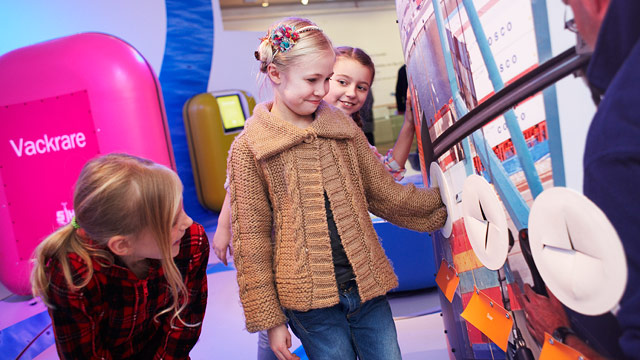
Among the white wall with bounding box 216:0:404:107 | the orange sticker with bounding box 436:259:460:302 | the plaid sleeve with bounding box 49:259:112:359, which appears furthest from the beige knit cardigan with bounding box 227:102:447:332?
the white wall with bounding box 216:0:404:107

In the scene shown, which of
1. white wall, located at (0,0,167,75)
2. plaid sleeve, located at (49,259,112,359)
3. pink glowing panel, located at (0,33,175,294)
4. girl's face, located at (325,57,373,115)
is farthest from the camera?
white wall, located at (0,0,167,75)

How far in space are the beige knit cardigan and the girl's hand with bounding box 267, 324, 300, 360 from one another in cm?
3

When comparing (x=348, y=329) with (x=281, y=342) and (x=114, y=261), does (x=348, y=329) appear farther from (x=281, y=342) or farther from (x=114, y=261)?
(x=114, y=261)

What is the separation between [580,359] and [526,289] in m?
0.15

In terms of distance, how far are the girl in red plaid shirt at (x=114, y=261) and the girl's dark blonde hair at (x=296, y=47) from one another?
37 cm

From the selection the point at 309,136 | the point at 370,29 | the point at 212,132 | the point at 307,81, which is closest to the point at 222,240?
the point at 309,136

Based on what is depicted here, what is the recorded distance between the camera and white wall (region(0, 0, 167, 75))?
4.12 m

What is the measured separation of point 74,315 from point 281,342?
0.47 metres

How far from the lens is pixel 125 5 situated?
478cm

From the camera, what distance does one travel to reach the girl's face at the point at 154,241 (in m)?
1.22

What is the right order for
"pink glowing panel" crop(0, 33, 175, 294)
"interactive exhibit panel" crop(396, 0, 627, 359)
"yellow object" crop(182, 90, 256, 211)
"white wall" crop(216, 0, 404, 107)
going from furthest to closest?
"white wall" crop(216, 0, 404, 107) → "yellow object" crop(182, 90, 256, 211) → "pink glowing panel" crop(0, 33, 175, 294) → "interactive exhibit panel" crop(396, 0, 627, 359)

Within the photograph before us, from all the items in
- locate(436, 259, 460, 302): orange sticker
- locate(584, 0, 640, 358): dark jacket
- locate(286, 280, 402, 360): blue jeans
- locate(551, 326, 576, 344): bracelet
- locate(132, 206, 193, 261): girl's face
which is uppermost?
locate(584, 0, 640, 358): dark jacket

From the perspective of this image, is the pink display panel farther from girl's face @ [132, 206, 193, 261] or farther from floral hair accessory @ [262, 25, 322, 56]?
floral hair accessory @ [262, 25, 322, 56]

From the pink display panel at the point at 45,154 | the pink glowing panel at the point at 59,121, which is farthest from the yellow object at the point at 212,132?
the pink display panel at the point at 45,154
